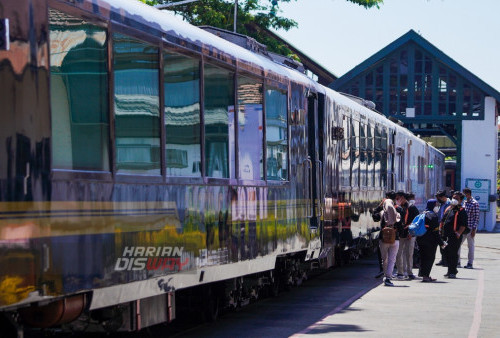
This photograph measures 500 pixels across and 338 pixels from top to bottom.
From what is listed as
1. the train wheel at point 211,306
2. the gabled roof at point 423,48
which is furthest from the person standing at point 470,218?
the gabled roof at point 423,48

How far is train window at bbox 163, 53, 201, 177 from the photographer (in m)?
8.87

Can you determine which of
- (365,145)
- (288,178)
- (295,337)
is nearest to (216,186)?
(295,337)

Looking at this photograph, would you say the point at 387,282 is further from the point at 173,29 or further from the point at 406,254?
the point at 173,29

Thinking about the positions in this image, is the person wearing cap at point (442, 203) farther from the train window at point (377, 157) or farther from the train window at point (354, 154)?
the train window at point (354, 154)

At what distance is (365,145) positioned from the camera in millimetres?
20359

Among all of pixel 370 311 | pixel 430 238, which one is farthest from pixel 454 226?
pixel 370 311

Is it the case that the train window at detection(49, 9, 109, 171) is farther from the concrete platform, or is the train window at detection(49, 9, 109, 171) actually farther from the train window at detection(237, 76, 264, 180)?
the concrete platform

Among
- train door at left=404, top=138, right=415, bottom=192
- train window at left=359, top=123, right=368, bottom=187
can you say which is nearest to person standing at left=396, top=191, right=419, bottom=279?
train window at left=359, top=123, right=368, bottom=187

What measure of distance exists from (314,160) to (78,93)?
7.96 meters

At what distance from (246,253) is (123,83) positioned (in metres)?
3.63

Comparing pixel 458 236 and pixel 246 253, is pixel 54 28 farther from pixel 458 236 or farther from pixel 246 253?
pixel 458 236

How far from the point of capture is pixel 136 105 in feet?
27.0

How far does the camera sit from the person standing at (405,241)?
1958cm

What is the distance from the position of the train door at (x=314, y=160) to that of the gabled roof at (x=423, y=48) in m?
34.3
